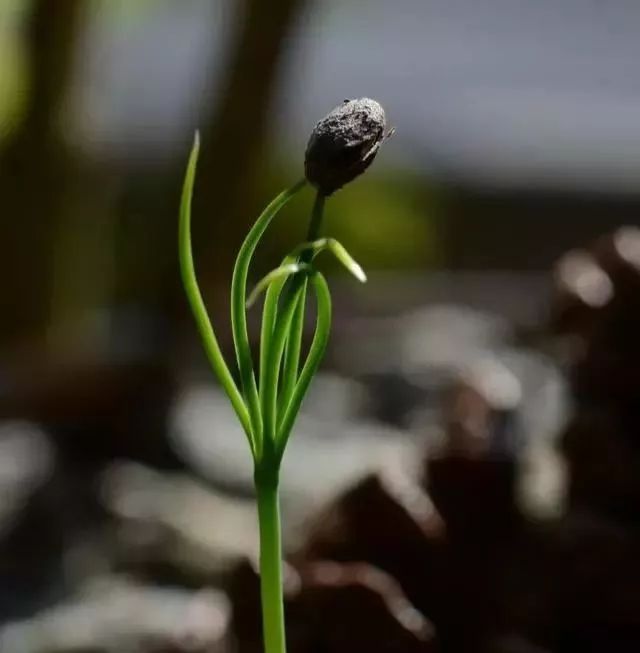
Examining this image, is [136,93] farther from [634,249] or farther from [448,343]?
[634,249]

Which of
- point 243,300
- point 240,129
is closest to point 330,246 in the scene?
point 243,300

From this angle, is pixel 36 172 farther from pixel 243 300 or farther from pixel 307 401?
pixel 243 300

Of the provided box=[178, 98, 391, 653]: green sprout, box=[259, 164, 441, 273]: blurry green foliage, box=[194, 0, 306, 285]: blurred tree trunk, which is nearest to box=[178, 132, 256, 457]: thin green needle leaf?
box=[178, 98, 391, 653]: green sprout

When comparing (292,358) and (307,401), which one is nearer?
(292,358)

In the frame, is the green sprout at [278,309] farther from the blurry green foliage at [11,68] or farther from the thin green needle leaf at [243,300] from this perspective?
the blurry green foliage at [11,68]

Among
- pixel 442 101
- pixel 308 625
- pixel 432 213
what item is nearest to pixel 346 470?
pixel 308 625

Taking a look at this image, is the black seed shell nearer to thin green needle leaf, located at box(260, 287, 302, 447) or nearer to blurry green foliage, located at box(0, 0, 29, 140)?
thin green needle leaf, located at box(260, 287, 302, 447)

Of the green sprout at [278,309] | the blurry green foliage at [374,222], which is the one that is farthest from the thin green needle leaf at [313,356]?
the blurry green foliage at [374,222]
